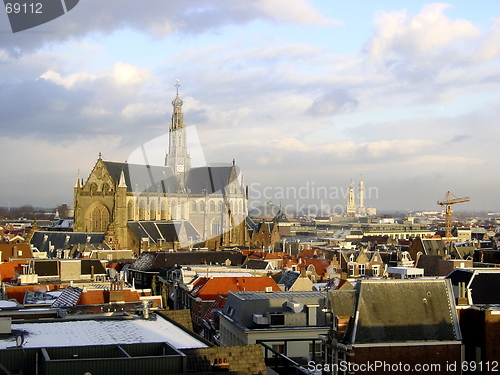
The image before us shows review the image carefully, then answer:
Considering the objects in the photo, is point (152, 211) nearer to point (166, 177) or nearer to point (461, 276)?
point (166, 177)

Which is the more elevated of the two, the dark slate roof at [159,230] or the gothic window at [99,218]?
the gothic window at [99,218]

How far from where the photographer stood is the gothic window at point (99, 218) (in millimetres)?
112062

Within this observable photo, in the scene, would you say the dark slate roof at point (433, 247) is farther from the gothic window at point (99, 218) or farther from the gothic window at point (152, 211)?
the gothic window at point (152, 211)

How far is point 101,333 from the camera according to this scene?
25.2 meters

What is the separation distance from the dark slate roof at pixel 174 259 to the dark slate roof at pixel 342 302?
55.8 meters

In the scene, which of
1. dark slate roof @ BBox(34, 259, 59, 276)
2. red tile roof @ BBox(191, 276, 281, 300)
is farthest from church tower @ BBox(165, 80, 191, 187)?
red tile roof @ BBox(191, 276, 281, 300)

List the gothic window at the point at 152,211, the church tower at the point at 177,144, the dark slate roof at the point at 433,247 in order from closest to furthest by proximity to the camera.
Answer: the dark slate roof at the point at 433,247 → the gothic window at the point at 152,211 → the church tower at the point at 177,144

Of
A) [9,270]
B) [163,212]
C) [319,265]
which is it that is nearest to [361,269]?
[319,265]

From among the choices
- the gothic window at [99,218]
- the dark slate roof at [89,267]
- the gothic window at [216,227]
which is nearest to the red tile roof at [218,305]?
the dark slate roof at [89,267]

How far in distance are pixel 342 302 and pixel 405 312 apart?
8.14 feet

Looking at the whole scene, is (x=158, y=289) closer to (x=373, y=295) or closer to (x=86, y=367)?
(x=373, y=295)

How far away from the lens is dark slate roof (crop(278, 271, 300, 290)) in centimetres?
5597

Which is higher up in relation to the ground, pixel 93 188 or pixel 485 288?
pixel 93 188
